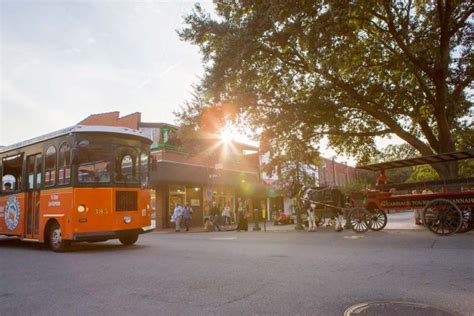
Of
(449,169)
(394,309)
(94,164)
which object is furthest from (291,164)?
(394,309)

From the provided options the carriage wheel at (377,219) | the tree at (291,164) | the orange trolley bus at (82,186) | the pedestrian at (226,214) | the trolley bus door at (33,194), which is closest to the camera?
the orange trolley bus at (82,186)

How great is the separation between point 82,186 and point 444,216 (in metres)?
10.9

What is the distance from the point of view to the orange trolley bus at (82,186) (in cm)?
962

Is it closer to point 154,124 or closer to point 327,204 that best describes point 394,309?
point 327,204

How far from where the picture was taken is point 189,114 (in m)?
18.2

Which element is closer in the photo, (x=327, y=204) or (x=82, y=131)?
(x=82, y=131)

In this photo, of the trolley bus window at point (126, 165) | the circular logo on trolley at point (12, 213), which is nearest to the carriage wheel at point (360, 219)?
the trolley bus window at point (126, 165)

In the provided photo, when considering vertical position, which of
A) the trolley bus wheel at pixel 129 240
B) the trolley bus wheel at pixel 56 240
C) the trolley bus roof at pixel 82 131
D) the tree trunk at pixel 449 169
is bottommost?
the trolley bus wheel at pixel 129 240

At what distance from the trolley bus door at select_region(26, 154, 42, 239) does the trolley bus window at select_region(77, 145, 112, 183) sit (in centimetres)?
205

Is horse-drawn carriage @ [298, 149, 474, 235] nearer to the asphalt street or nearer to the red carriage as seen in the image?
the red carriage

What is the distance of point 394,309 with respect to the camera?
386 cm

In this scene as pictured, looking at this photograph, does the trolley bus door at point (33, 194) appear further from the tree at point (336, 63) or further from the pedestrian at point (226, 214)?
the pedestrian at point (226, 214)

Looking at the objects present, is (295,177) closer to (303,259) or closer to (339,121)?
(339,121)

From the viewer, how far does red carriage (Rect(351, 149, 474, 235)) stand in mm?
11492
